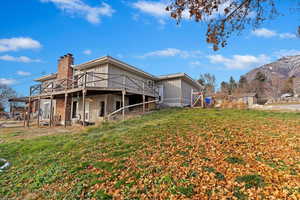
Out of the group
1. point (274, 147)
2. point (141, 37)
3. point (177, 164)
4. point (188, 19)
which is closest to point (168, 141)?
point (177, 164)

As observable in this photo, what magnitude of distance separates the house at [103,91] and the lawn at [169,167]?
6.53 meters

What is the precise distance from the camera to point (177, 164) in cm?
429

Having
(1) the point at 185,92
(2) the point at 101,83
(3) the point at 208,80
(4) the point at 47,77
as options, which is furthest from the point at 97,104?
(3) the point at 208,80

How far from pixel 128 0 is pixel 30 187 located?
318 inches

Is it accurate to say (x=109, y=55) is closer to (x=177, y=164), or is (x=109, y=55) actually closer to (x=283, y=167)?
(x=177, y=164)

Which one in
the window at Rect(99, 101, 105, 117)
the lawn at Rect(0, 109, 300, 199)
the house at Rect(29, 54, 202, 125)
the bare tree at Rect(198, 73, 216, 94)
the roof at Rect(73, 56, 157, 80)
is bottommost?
the lawn at Rect(0, 109, 300, 199)

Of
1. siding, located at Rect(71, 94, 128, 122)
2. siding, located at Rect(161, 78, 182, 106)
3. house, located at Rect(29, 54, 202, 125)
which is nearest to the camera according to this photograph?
house, located at Rect(29, 54, 202, 125)

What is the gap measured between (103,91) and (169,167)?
10.1 m

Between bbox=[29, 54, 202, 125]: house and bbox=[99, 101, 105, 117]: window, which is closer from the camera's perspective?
bbox=[29, 54, 202, 125]: house

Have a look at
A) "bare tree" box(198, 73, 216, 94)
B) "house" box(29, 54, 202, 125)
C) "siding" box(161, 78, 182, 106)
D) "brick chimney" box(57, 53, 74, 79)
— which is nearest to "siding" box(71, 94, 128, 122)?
"house" box(29, 54, 202, 125)

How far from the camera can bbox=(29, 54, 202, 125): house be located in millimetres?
13688

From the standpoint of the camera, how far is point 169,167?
4184 millimetres

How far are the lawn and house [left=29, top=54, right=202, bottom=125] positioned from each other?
6.53 m

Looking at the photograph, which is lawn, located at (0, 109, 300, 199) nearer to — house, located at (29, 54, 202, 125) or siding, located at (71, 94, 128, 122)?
house, located at (29, 54, 202, 125)
